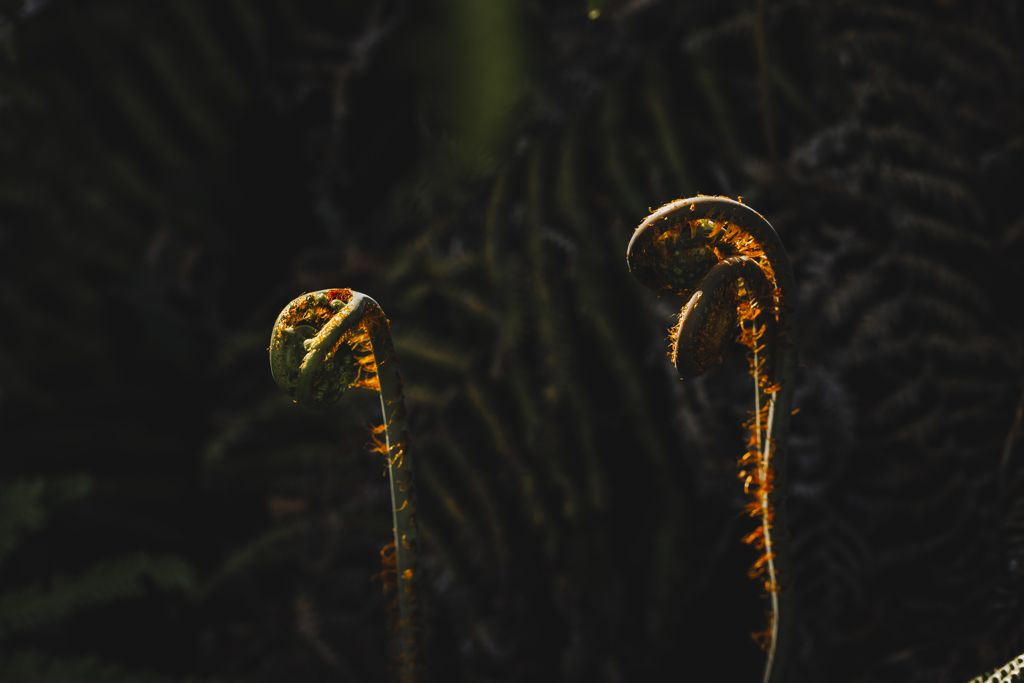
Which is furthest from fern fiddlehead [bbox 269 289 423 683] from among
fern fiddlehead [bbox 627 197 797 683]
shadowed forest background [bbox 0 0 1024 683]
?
shadowed forest background [bbox 0 0 1024 683]

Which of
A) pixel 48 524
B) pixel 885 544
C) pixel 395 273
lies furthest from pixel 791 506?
pixel 48 524

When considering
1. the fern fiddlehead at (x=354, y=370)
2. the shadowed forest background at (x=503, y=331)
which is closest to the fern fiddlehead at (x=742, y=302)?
the fern fiddlehead at (x=354, y=370)

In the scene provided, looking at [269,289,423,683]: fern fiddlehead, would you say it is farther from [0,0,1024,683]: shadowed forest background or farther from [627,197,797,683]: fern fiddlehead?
[0,0,1024,683]: shadowed forest background

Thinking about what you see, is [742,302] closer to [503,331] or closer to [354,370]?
[354,370]

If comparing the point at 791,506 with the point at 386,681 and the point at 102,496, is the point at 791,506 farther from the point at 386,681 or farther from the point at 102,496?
the point at 102,496

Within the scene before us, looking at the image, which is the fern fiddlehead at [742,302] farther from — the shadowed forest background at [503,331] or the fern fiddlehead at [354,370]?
the shadowed forest background at [503,331]

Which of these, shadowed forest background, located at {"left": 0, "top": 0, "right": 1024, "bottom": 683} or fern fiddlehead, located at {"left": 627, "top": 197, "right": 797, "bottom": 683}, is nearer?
fern fiddlehead, located at {"left": 627, "top": 197, "right": 797, "bottom": 683}
